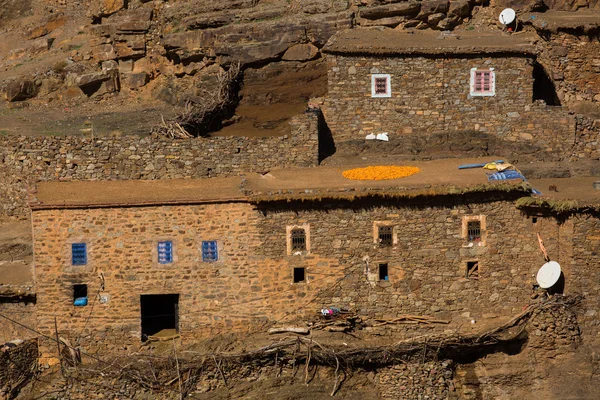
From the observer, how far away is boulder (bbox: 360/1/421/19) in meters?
51.2

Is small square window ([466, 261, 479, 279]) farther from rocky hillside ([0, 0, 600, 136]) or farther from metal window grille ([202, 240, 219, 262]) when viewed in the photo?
rocky hillside ([0, 0, 600, 136])

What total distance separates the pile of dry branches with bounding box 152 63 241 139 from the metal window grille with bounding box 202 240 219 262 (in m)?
7.34

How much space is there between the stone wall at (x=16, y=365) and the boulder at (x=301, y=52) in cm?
1603

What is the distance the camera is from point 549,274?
132 feet

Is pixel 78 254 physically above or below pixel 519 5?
below

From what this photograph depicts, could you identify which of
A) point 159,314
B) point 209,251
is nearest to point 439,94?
point 209,251

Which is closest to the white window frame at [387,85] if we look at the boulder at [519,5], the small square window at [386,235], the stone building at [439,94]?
the stone building at [439,94]

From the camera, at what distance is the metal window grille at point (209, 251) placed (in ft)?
133

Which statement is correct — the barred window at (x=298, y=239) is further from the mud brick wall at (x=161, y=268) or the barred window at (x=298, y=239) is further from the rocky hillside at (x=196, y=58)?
the rocky hillside at (x=196, y=58)

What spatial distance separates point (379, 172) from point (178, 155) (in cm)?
757

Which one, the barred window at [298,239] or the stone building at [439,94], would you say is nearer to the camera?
the barred window at [298,239]

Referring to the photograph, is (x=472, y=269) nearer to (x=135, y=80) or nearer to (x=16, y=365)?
(x=16, y=365)

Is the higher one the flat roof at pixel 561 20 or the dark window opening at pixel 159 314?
the flat roof at pixel 561 20

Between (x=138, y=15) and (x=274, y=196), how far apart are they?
18663 mm
